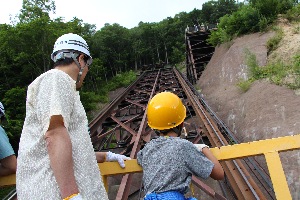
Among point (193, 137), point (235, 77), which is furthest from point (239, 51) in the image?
point (193, 137)

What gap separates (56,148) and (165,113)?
85cm

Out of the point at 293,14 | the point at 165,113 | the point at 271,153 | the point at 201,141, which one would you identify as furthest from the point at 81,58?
the point at 293,14

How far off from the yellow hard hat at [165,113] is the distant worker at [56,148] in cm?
57

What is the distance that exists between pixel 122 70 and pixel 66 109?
39497 mm

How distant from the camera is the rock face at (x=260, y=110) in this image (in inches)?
154

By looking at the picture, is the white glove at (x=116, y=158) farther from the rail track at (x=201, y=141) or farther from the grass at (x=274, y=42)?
A: the grass at (x=274, y=42)

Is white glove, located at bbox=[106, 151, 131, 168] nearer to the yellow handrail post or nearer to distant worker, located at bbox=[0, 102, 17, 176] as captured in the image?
distant worker, located at bbox=[0, 102, 17, 176]

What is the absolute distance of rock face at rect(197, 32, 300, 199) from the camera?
3.90m

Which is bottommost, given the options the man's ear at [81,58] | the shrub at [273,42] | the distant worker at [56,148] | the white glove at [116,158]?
the shrub at [273,42]

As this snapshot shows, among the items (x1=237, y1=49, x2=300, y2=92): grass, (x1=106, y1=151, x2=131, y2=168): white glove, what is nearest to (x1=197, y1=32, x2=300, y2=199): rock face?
(x1=237, y1=49, x2=300, y2=92): grass

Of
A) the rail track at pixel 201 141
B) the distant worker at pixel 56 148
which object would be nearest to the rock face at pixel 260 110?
the rail track at pixel 201 141

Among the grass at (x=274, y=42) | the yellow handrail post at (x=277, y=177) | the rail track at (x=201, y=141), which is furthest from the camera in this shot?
the grass at (x=274, y=42)

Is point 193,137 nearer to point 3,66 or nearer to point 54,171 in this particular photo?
point 54,171

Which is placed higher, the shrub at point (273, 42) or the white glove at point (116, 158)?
the white glove at point (116, 158)
